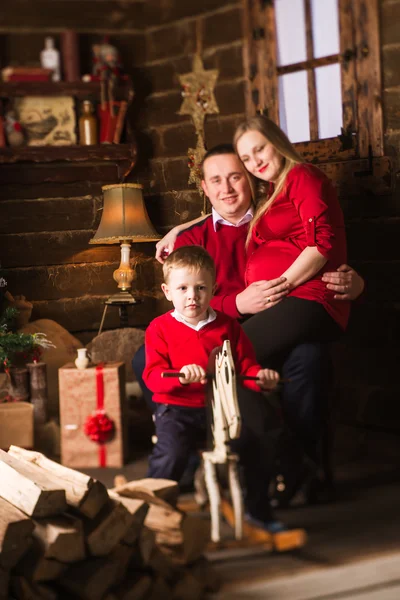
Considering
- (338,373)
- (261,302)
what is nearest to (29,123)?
(261,302)

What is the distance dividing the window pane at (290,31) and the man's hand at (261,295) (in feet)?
3.13

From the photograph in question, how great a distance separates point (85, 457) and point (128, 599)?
0.34 metres

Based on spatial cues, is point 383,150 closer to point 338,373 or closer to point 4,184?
point 338,373

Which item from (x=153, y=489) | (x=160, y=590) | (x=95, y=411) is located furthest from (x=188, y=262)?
(x=160, y=590)

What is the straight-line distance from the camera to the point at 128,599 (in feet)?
5.80

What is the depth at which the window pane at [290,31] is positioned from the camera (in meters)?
2.56

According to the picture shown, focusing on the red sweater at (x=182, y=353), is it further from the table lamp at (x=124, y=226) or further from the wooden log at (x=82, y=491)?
the table lamp at (x=124, y=226)

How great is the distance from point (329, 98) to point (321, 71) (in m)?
0.09

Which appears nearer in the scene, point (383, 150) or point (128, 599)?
point (128, 599)

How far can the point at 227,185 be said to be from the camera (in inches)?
76.9

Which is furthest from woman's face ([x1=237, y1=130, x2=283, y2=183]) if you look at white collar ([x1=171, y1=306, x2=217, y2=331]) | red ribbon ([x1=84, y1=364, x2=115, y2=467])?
red ribbon ([x1=84, y1=364, x2=115, y2=467])

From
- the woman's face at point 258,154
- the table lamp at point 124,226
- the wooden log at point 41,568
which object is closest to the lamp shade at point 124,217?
the table lamp at point 124,226

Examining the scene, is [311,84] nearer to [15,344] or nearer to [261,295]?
[261,295]

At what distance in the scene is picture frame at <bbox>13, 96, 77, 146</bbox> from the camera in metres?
2.48
